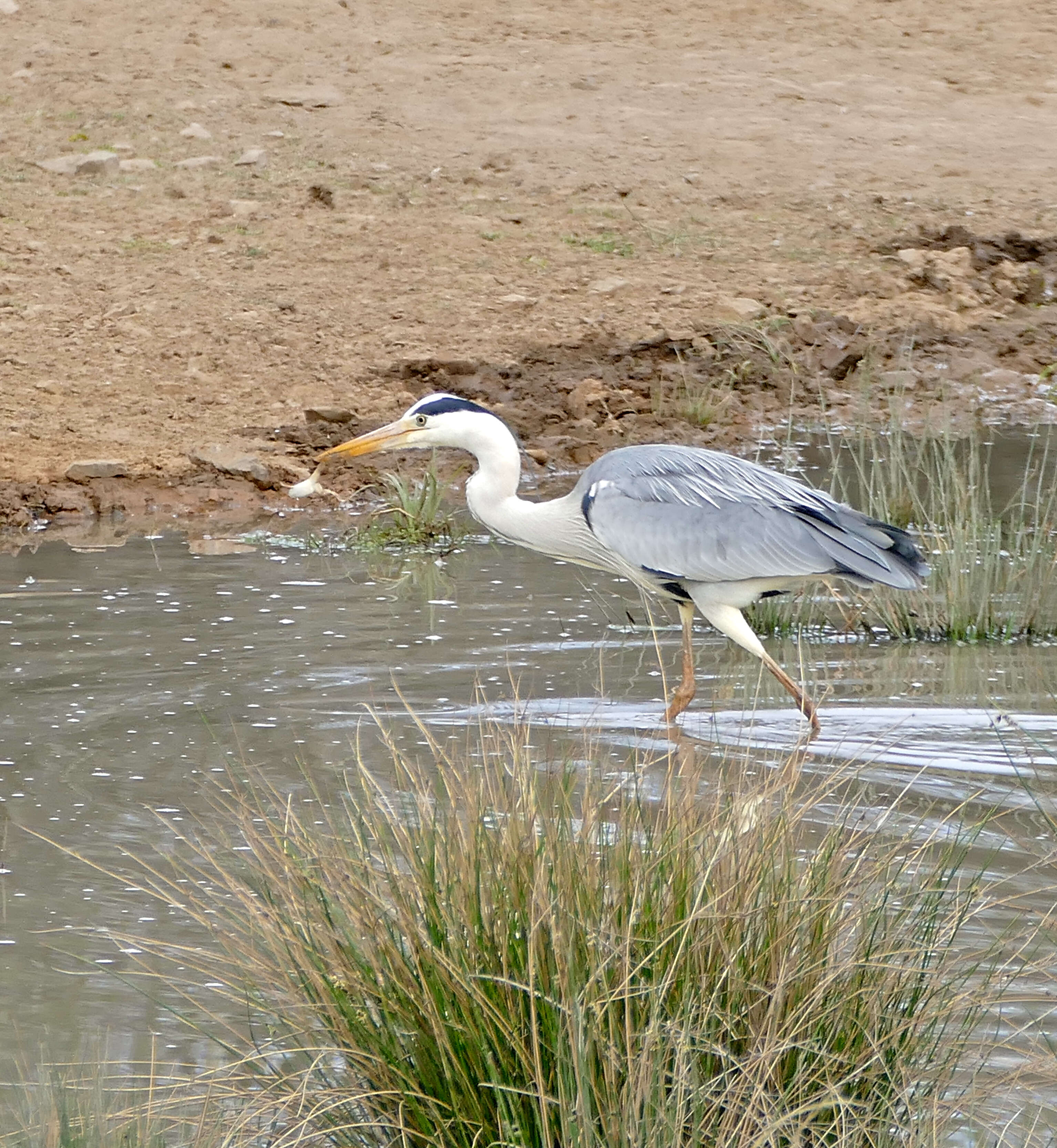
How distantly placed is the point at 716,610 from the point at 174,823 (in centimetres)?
233

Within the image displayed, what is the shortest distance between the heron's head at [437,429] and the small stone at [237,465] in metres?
3.64

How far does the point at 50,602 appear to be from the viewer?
26.3 feet

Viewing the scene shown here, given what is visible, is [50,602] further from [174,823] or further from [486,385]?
[486,385]

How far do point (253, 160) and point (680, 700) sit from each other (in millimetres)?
10987

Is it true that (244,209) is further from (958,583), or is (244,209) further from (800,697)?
(800,697)

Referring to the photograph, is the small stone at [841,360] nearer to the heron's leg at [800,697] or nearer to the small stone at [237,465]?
the small stone at [237,465]

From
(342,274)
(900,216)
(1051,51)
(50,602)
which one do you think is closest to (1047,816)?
(50,602)

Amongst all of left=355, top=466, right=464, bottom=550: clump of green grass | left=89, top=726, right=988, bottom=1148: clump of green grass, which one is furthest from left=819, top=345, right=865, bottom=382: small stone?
left=89, top=726, right=988, bottom=1148: clump of green grass

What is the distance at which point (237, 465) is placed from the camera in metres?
10.4

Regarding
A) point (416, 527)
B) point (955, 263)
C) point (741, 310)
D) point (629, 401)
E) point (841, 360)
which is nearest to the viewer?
point (416, 527)

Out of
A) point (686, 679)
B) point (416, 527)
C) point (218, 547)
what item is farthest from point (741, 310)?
point (686, 679)

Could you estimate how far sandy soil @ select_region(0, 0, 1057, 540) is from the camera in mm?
11492

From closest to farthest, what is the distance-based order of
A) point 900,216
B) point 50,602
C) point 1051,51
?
point 50,602 < point 900,216 < point 1051,51

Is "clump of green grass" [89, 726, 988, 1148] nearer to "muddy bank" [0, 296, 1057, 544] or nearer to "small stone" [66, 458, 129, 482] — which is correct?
"muddy bank" [0, 296, 1057, 544]
